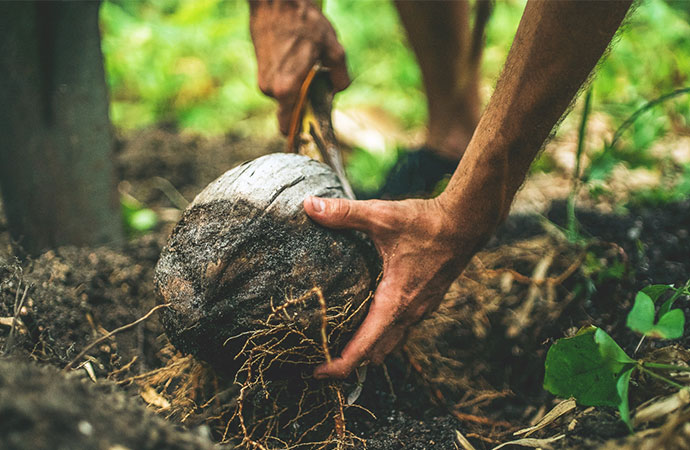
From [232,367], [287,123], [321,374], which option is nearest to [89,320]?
[232,367]

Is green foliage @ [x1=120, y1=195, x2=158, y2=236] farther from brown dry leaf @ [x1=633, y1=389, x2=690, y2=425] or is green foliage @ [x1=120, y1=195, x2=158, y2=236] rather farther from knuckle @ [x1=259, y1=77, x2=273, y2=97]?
brown dry leaf @ [x1=633, y1=389, x2=690, y2=425]

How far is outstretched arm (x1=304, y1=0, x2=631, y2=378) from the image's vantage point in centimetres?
111

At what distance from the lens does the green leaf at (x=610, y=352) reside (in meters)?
1.01

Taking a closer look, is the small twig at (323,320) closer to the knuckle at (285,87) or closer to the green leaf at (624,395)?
the green leaf at (624,395)

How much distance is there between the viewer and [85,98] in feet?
6.46

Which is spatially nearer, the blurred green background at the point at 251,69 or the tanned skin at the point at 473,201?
the tanned skin at the point at 473,201

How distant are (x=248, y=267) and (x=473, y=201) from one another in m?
0.58

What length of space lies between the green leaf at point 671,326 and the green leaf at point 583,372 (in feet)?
0.37

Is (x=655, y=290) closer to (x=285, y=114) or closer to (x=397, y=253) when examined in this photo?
(x=397, y=253)

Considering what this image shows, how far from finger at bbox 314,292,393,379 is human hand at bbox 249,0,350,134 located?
2.58ft

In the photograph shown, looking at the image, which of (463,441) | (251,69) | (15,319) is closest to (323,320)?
(463,441)

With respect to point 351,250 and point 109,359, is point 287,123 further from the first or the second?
point 109,359

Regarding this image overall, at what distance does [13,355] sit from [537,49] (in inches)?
51.9

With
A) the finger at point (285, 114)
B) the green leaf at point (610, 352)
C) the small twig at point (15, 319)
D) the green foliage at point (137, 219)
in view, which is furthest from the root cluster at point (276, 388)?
the green foliage at point (137, 219)
